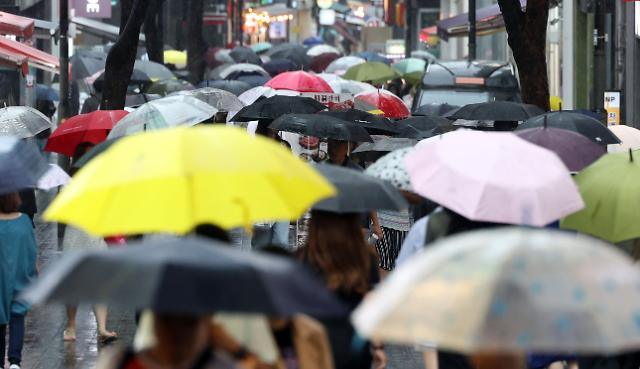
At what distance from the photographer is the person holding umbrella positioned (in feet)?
33.6

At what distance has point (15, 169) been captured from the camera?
9.04 metres

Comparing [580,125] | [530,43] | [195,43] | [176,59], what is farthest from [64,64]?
[176,59]

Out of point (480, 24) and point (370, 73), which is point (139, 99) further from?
point (480, 24)

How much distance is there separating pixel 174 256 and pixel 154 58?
3280cm

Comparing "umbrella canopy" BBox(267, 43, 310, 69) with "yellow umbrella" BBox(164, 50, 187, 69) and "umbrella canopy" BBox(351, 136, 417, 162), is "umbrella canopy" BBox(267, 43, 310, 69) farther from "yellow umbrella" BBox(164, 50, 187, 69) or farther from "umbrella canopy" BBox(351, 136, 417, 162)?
"umbrella canopy" BBox(351, 136, 417, 162)

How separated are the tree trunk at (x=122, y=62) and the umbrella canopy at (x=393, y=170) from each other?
37.2 ft

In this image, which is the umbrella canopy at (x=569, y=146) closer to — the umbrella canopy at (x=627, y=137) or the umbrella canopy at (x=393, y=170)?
the umbrella canopy at (x=393, y=170)

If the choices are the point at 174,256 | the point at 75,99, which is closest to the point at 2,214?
the point at 174,256

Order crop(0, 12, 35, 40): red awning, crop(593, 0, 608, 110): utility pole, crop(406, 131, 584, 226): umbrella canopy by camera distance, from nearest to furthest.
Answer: crop(406, 131, 584, 226): umbrella canopy
crop(593, 0, 608, 110): utility pole
crop(0, 12, 35, 40): red awning

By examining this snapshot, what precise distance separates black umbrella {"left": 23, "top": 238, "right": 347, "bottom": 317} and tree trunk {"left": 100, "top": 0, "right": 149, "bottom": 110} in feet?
54.6

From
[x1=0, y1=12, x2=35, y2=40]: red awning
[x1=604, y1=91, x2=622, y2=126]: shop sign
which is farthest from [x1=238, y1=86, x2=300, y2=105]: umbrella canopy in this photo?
[x1=604, y1=91, x2=622, y2=126]: shop sign

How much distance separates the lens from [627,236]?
26.3 feet

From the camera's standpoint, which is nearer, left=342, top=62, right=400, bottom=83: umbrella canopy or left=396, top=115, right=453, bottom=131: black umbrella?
left=396, top=115, right=453, bottom=131: black umbrella

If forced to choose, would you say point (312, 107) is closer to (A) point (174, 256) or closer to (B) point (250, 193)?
(B) point (250, 193)
